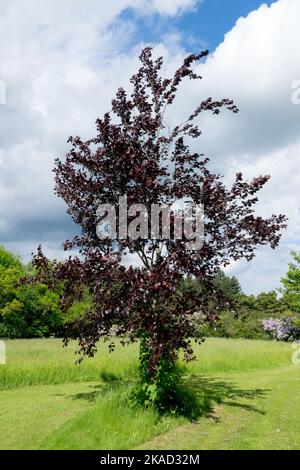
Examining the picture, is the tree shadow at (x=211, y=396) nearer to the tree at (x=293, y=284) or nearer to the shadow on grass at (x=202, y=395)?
the shadow on grass at (x=202, y=395)

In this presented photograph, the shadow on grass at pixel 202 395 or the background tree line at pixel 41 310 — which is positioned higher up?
the background tree line at pixel 41 310

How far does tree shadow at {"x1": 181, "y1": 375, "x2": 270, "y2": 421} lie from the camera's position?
11.7 metres

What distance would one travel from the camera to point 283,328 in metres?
43.8

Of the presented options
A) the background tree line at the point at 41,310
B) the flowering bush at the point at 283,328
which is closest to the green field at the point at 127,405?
the background tree line at the point at 41,310

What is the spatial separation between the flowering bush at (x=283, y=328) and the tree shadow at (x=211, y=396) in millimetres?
26025

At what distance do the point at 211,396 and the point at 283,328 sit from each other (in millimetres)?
31953

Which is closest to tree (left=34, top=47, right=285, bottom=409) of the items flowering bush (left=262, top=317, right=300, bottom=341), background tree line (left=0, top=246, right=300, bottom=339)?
background tree line (left=0, top=246, right=300, bottom=339)

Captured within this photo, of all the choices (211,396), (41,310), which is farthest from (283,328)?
(211,396)

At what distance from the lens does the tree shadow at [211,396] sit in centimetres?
1170

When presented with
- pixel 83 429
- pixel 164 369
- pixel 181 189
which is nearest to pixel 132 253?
pixel 181 189

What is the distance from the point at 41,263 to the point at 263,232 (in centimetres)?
538
